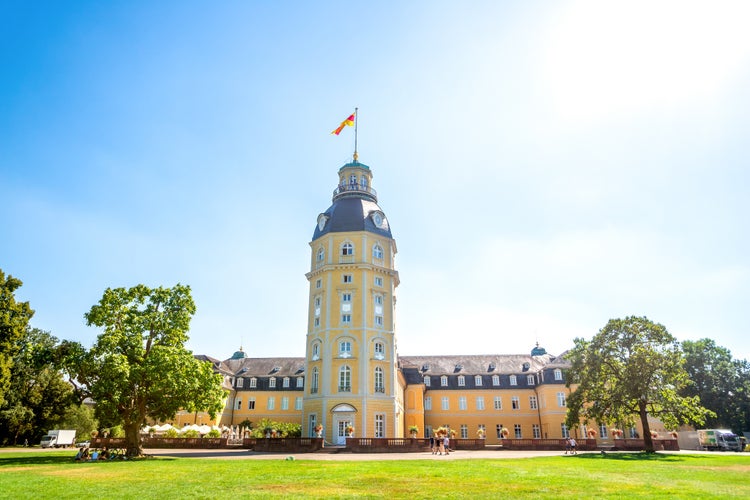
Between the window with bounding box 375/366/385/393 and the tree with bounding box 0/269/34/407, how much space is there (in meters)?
28.0

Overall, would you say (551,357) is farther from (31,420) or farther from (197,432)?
(31,420)

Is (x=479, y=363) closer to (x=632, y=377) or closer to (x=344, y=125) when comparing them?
(x=632, y=377)

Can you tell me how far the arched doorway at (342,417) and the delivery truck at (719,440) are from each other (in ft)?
110

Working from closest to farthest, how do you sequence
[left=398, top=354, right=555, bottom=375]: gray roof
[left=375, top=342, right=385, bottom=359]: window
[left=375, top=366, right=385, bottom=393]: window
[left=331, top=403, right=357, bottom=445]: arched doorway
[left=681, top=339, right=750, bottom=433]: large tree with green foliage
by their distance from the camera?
[left=331, top=403, right=357, bottom=445]: arched doorway < [left=375, top=366, right=385, bottom=393]: window < [left=375, top=342, right=385, bottom=359]: window < [left=681, top=339, right=750, bottom=433]: large tree with green foliage < [left=398, top=354, right=555, bottom=375]: gray roof

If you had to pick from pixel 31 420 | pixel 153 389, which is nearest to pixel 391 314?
pixel 153 389

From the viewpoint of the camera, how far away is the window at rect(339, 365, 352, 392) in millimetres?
42875

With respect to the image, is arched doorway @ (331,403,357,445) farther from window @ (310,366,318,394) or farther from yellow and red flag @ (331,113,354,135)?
yellow and red flag @ (331,113,354,135)

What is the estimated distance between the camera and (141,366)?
29.9 metres

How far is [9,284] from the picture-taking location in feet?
114

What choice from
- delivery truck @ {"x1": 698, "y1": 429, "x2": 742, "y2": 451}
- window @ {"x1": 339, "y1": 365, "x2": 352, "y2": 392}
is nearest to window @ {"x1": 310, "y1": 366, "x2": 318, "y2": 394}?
window @ {"x1": 339, "y1": 365, "x2": 352, "y2": 392}

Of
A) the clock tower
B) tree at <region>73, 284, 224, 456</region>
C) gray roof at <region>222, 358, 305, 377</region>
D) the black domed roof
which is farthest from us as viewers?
gray roof at <region>222, 358, 305, 377</region>

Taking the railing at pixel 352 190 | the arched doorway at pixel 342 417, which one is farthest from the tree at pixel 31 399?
the railing at pixel 352 190

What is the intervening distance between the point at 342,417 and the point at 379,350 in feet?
22.4

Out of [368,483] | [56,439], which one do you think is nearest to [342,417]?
[368,483]
